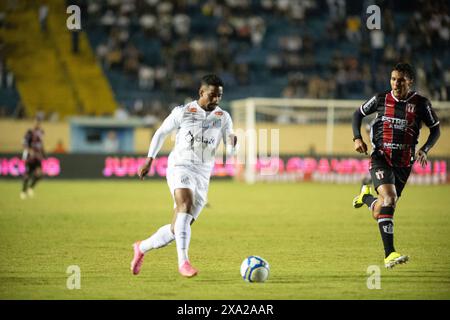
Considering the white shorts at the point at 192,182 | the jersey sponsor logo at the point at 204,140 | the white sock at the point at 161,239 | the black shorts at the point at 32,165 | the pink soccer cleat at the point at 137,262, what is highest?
the black shorts at the point at 32,165

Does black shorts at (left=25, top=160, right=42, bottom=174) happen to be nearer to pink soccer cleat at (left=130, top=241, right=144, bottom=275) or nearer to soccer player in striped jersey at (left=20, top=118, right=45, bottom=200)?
soccer player in striped jersey at (left=20, top=118, right=45, bottom=200)

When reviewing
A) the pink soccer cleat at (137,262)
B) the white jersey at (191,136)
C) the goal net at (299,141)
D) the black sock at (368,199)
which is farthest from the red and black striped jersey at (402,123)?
the goal net at (299,141)

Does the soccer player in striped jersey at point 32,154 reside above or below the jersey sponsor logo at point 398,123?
above

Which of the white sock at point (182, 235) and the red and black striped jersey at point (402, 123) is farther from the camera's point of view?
the red and black striped jersey at point (402, 123)

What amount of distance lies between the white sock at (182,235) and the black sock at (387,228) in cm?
238

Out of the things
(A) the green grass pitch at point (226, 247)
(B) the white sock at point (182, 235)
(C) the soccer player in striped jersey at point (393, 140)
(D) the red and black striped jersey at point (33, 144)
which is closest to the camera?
(A) the green grass pitch at point (226, 247)

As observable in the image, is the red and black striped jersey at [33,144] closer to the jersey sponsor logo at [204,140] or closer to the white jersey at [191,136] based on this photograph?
the white jersey at [191,136]

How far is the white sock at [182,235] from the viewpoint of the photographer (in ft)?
27.2

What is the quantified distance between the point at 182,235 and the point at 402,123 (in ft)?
10.0

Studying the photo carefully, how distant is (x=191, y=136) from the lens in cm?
870

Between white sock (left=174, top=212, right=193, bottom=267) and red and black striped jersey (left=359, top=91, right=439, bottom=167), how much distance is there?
9.08ft

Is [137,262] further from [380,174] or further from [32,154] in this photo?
[32,154]

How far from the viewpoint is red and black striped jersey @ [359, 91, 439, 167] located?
31.7ft

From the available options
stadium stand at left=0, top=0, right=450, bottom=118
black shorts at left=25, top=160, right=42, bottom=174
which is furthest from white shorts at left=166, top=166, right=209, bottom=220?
stadium stand at left=0, top=0, right=450, bottom=118
